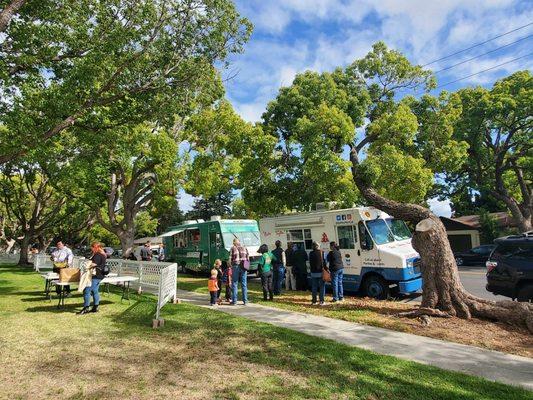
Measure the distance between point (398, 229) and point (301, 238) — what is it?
3.44 meters

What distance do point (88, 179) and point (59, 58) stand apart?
966 centimetres

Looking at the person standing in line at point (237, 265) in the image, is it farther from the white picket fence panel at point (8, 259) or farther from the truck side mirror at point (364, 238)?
the white picket fence panel at point (8, 259)

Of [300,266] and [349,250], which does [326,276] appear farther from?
[300,266]

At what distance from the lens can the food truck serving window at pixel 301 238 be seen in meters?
14.9

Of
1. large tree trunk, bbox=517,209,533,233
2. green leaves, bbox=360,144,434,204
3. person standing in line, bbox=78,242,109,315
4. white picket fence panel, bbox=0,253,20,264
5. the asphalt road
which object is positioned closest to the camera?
person standing in line, bbox=78,242,109,315

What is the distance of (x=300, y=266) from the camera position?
14.3m

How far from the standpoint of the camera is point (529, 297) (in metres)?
10.1

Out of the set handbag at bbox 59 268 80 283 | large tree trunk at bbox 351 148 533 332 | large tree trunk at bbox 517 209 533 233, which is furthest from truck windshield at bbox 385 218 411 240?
large tree trunk at bbox 517 209 533 233

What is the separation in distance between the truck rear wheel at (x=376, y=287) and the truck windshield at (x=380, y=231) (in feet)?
3.76

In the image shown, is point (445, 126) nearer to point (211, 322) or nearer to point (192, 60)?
point (192, 60)

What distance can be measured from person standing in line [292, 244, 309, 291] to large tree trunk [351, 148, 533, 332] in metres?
4.33

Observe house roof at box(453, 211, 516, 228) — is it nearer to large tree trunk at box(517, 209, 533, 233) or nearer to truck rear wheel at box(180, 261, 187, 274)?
large tree trunk at box(517, 209, 533, 233)

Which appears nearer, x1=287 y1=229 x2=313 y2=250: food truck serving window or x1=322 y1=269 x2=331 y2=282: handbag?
x1=322 y1=269 x2=331 y2=282: handbag

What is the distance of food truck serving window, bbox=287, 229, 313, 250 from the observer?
586 inches
